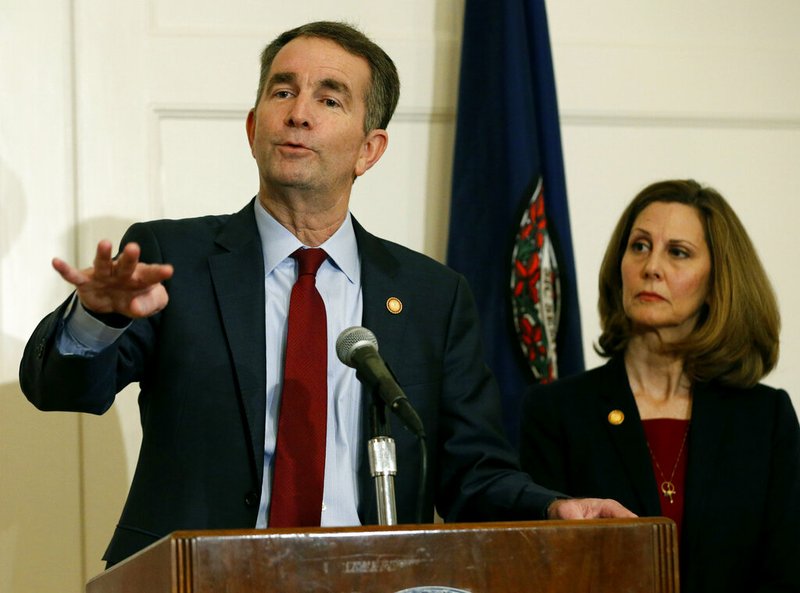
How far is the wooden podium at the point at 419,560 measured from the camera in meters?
1.46

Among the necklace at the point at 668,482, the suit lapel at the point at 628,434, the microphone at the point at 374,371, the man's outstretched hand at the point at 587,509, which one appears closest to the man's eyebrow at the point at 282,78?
the microphone at the point at 374,371

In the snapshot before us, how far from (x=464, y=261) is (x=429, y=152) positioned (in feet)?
1.32

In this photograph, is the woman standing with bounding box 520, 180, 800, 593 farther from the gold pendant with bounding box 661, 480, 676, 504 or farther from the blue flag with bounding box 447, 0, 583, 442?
the blue flag with bounding box 447, 0, 583, 442

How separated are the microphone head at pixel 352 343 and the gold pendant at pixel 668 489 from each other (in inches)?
54.4

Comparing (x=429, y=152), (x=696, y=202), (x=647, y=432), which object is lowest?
(x=647, y=432)

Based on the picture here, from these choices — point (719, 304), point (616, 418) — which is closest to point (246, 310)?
point (616, 418)

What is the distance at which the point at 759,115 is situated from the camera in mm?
3820

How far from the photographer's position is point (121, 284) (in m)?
1.78

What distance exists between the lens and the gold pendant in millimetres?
2984

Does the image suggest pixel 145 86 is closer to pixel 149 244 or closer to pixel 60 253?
pixel 60 253

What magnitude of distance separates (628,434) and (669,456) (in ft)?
0.38

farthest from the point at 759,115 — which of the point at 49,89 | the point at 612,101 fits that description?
the point at 49,89

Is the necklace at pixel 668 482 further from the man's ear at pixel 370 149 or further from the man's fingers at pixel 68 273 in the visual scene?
the man's fingers at pixel 68 273

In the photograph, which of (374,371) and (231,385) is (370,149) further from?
(374,371)
